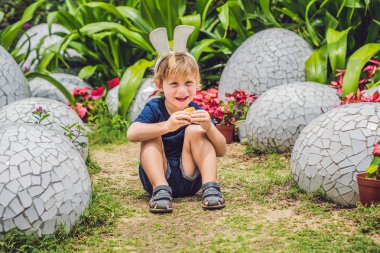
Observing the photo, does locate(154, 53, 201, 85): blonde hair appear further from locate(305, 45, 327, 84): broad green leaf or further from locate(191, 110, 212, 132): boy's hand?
locate(305, 45, 327, 84): broad green leaf

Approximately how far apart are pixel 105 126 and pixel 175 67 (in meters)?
2.96

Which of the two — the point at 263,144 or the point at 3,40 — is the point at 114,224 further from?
the point at 3,40

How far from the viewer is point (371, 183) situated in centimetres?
319

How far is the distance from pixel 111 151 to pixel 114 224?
2349mm

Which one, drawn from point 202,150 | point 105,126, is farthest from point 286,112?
point 105,126

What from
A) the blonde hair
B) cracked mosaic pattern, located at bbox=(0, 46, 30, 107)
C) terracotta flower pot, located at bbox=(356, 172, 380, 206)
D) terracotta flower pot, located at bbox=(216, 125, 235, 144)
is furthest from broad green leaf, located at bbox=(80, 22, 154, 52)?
terracotta flower pot, located at bbox=(356, 172, 380, 206)

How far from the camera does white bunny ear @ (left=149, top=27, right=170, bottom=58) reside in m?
3.68

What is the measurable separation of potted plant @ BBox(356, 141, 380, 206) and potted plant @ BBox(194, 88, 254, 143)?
2.49 metres

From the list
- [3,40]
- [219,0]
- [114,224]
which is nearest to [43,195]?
[114,224]

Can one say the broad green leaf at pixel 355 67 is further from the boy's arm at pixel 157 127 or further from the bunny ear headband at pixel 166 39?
the boy's arm at pixel 157 127

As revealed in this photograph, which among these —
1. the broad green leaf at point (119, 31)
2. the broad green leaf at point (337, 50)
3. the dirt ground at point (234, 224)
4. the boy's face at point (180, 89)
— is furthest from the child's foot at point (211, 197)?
the broad green leaf at point (119, 31)

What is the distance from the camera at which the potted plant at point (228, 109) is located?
5.73 meters

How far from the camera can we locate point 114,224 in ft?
10.9

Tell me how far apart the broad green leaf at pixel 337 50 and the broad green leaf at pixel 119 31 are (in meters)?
2.08
